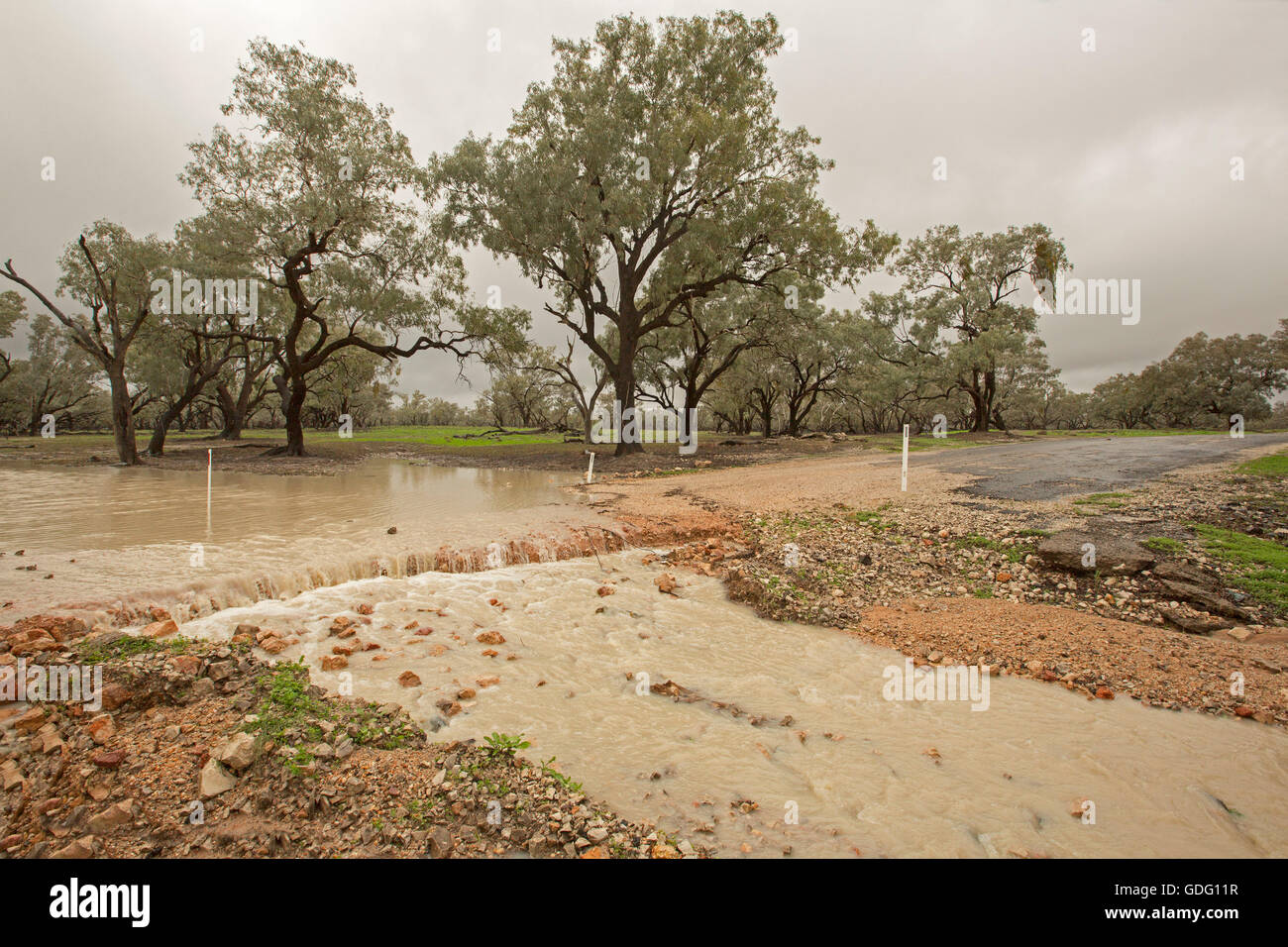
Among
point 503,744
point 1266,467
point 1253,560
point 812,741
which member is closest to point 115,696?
point 503,744

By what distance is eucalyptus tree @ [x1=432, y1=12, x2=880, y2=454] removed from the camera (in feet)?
71.6

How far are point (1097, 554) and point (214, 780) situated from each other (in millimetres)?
9919

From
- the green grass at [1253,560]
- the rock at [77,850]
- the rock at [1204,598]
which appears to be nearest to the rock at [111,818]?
the rock at [77,850]

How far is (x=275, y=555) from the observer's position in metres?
8.27

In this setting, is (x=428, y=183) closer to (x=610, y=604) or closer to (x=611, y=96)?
(x=611, y=96)

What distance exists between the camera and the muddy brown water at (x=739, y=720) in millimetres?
3178

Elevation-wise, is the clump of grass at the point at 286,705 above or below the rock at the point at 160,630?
below

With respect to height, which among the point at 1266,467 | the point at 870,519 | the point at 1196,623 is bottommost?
the point at 1196,623

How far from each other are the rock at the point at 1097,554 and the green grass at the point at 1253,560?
886 mm

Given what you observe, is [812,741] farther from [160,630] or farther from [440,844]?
[160,630]

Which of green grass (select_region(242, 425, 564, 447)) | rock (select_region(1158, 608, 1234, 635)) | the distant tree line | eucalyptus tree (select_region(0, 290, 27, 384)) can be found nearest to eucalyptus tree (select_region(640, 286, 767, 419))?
the distant tree line

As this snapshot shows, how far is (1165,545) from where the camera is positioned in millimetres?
7785

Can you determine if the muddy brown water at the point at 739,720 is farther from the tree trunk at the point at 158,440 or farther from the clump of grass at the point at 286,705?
the tree trunk at the point at 158,440

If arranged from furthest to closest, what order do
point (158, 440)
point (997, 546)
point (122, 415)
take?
point (158, 440) < point (122, 415) < point (997, 546)
